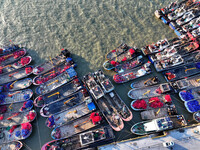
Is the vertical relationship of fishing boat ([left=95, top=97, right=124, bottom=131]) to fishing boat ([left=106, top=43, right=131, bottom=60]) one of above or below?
below

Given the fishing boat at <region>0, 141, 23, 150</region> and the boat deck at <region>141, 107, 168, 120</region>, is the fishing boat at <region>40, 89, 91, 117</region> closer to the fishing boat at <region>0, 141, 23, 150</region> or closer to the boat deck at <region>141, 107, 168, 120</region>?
the fishing boat at <region>0, 141, 23, 150</region>

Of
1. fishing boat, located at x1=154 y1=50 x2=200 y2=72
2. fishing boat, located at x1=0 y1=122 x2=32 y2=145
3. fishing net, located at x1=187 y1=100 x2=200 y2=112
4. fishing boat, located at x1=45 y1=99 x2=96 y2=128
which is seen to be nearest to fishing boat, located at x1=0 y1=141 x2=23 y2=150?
fishing boat, located at x1=0 y1=122 x2=32 y2=145

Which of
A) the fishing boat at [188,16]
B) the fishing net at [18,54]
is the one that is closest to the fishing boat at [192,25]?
the fishing boat at [188,16]

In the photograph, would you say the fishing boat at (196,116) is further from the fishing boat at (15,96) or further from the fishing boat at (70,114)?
the fishing boat at (15,96)

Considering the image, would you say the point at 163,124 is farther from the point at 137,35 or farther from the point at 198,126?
the point at 137,35

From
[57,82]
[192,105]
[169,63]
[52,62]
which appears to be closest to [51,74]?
[57,82]

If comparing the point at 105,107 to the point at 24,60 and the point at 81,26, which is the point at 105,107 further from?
the point at 81,26
